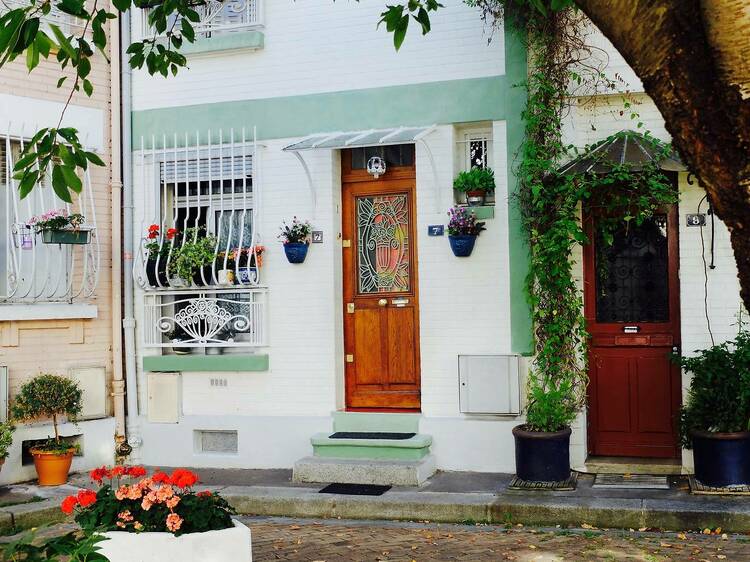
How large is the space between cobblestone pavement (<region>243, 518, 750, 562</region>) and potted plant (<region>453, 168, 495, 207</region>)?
3163mm

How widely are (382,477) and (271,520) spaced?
114 centimetres

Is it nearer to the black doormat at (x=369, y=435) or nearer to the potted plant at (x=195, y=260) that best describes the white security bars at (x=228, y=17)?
the potted plant at (x=195, y=260)

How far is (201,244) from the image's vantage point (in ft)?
33.0

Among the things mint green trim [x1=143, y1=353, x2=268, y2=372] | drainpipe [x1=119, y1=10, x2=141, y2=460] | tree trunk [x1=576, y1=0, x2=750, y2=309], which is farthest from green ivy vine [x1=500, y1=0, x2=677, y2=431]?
tree trunk [x1=576, y1=0, x2=750, y2=309]

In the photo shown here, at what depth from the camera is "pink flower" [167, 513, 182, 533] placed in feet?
17.9

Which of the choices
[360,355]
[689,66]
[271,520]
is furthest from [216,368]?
[689,66]

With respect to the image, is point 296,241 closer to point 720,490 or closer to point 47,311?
point 47,311

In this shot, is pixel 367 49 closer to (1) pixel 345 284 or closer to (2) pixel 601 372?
(1) pixel 345 284

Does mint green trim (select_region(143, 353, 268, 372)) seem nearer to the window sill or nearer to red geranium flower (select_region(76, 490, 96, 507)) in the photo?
the window sill

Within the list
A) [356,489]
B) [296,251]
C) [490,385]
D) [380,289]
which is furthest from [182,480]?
[380,289]

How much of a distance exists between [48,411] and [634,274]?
18.8 feet

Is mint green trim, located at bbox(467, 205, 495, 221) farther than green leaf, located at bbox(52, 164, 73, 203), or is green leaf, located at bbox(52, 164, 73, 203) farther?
mint green trim, located at bbox(467, 205, 495, 221)

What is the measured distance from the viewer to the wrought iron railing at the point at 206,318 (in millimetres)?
10047

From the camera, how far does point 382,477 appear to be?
29.1ft
